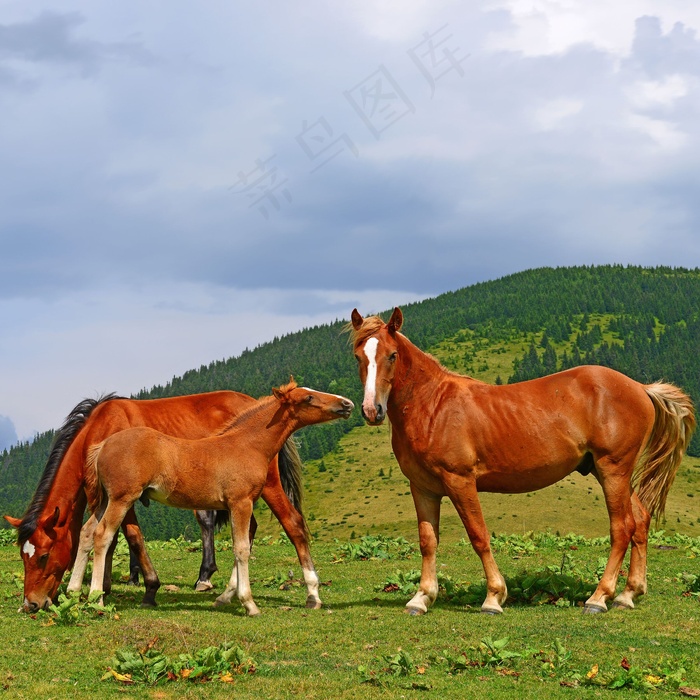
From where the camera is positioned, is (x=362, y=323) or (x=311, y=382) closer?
(x=362, y=323)

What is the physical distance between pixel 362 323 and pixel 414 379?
1151 mm

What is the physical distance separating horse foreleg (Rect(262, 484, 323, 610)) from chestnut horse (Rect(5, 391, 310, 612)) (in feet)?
0.05

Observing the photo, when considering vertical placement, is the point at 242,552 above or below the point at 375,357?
below

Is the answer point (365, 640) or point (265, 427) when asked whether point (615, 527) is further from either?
point (265, 427)

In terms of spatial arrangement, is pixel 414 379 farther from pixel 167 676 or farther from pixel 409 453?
pixel 167 676

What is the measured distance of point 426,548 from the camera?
12367 mm

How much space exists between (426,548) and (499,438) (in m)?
1.97

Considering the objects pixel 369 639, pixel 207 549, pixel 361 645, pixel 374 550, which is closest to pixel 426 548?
pixel 369 639

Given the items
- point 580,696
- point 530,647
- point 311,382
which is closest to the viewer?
point 580,696

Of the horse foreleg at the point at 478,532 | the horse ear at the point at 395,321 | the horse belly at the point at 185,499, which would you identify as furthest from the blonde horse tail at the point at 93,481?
the horse foreleg at the point at 478,532

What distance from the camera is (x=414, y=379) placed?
40.5 feet

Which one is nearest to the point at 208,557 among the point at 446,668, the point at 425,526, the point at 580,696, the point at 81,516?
the point at 81,516

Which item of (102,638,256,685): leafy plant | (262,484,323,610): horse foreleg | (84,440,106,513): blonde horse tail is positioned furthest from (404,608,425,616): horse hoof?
(84,440,106,513): blonde horse tail

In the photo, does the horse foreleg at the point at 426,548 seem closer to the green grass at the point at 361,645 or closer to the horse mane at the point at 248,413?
the green grass at the point at 361,645
